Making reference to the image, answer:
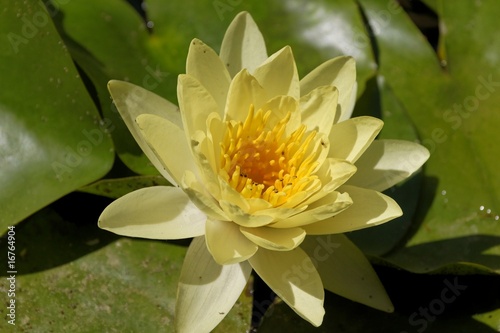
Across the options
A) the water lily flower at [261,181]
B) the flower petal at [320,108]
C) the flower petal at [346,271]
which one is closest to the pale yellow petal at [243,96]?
the water lily flower at [261,181]

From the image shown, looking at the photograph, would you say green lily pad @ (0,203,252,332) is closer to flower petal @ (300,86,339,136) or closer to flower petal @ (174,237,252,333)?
flower petal @ (174,237,252,333)

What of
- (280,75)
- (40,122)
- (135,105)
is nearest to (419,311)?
(280,75)

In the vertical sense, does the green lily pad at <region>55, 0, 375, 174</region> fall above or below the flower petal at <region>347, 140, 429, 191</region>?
above

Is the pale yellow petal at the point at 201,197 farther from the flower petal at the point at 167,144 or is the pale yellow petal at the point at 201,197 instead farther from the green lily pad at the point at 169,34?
the green lily pad at the point at 169,34

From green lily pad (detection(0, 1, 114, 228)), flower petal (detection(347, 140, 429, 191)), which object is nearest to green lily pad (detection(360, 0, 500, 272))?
flower petal (detection(347, 140, 429, 191))

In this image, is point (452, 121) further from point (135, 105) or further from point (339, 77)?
point (135, 105)
